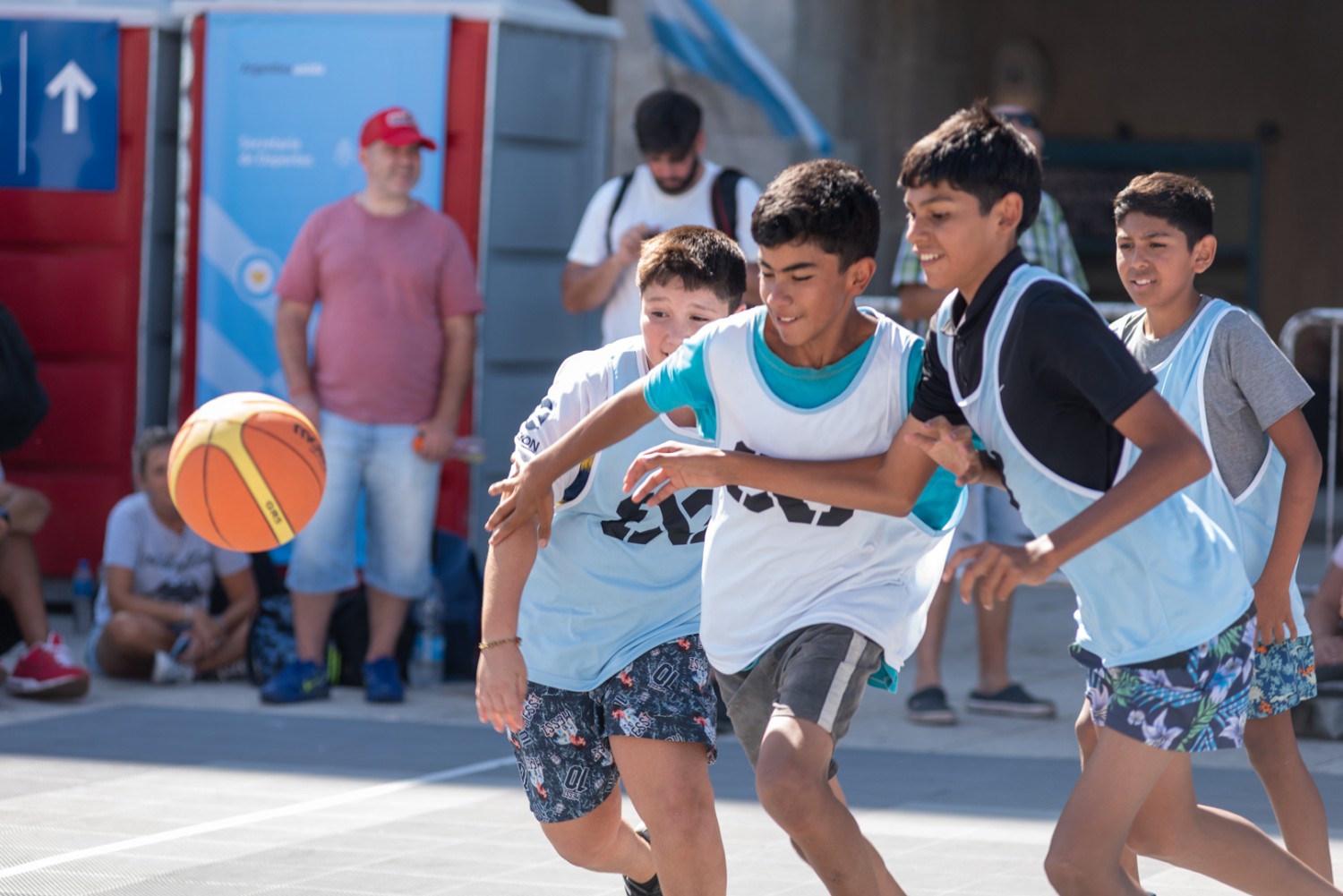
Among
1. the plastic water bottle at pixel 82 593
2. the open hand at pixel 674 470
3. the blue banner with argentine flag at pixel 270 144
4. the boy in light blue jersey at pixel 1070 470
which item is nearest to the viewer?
the boy in light blue jersey at pixel 1070 470

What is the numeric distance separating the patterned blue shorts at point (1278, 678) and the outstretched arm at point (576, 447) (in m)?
1.57

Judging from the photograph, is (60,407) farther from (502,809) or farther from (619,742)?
(619,742)

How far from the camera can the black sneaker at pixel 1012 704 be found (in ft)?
26.4

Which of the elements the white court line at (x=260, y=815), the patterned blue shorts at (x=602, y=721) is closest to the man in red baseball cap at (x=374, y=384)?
the white court line at (x=260, y=815)

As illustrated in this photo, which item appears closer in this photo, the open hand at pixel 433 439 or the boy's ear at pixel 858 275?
the boy's ear at pixel 858 275

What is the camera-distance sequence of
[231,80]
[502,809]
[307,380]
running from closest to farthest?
[502,809]
[307,380]
[231,80]

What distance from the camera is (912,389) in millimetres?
4105

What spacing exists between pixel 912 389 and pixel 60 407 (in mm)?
7093

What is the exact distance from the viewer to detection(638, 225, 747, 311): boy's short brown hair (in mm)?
4574

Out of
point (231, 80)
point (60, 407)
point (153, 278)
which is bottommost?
point (60, 407)

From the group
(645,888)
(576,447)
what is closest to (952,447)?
(576,447)

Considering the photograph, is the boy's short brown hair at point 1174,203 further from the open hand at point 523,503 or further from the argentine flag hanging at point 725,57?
the argentine flag hanging at point 725,57

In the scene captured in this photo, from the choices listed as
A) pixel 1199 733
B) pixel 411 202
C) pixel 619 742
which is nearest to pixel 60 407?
pixel 411 202

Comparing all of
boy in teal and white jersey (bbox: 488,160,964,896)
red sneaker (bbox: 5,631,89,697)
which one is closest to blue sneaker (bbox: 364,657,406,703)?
red sneaker (bbox: 5,631,89,697)
